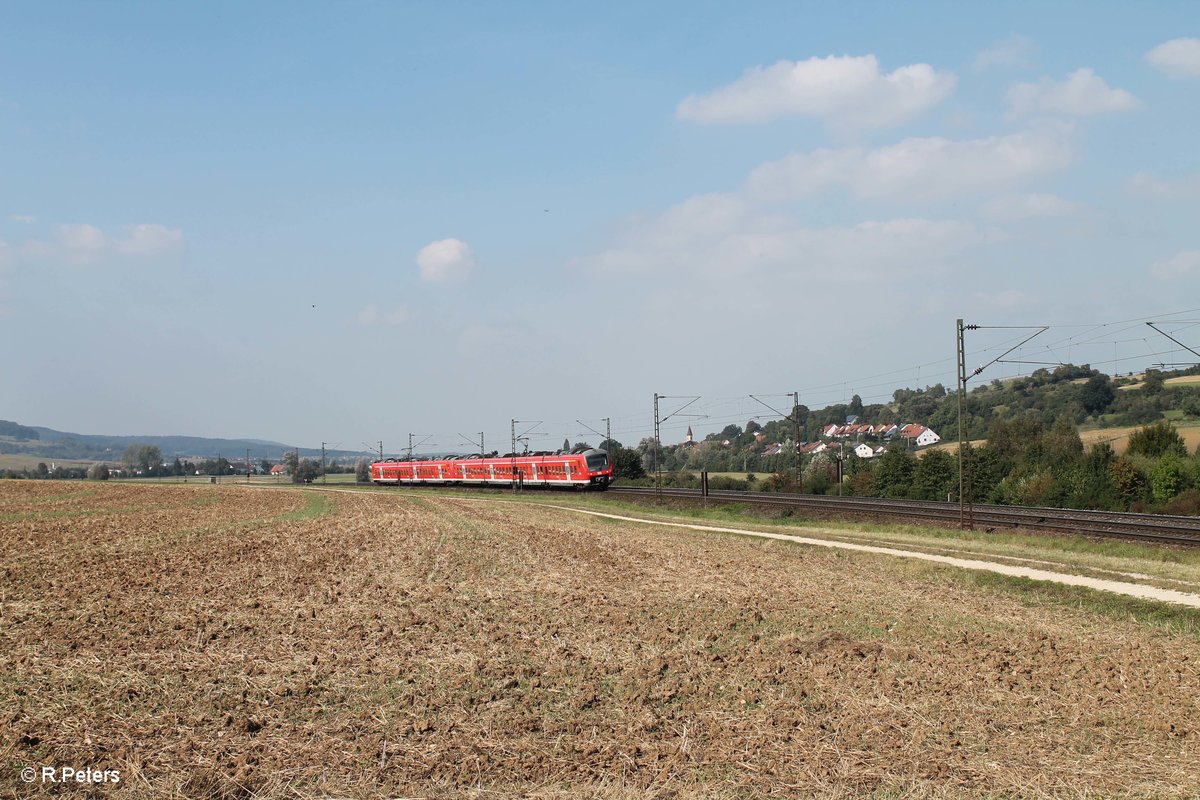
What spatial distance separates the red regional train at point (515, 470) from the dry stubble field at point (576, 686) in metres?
49.4

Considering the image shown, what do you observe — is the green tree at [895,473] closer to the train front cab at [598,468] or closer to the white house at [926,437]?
the train front cab at [598,468]

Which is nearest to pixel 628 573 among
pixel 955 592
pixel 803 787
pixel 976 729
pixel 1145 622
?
pixel 955 592

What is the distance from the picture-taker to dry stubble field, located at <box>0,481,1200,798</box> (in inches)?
336

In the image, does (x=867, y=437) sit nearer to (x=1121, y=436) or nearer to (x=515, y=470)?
(x=1121, y=436)

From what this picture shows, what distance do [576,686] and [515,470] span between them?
226 ft

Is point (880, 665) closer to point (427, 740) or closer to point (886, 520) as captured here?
point (427, 740)

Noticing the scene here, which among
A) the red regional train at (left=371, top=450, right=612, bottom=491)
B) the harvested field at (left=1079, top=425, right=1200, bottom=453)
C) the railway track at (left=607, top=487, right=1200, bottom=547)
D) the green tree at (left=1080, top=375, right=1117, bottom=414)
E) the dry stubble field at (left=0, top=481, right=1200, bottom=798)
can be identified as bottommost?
the railway track at (left=607, top=487, right=1200, bottom=547)

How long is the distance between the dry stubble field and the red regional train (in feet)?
162

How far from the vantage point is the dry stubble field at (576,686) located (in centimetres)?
853

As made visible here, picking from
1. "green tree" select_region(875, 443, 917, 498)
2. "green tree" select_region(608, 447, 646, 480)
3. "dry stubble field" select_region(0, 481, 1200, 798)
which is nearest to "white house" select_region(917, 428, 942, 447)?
"green tree" select_region(608, 447, 646, 480)

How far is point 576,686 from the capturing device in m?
11.5

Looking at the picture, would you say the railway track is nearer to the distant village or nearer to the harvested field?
the harvested field

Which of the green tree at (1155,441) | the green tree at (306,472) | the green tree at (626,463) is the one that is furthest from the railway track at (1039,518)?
the green tree at (306,472)

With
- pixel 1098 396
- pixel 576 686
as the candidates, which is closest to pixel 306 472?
pixel 1098 396
